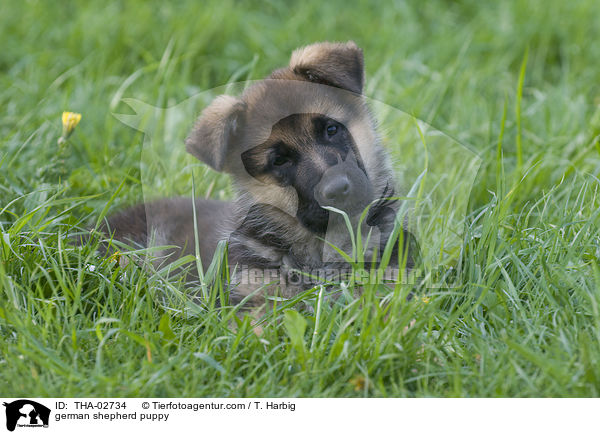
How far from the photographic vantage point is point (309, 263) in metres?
3.65

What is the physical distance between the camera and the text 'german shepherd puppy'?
3.40 metres

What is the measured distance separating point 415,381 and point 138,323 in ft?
4.04

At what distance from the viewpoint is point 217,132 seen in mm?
3457

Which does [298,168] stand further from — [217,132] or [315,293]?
[315,293]

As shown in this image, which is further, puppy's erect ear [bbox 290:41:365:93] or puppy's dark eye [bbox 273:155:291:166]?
puppy's erect ear [bbox 290:41:365:93]

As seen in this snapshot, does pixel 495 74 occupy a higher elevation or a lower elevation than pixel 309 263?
higher

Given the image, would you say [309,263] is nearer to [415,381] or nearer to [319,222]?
[319,222]

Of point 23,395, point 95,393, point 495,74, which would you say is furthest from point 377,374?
point 495,74

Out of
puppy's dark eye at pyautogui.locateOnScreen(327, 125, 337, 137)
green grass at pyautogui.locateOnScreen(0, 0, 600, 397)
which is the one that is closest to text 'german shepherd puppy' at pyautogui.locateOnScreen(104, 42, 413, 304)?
puppy's dark eye at pyautogui.locateOnScreen(327, 125, 337, 137)
